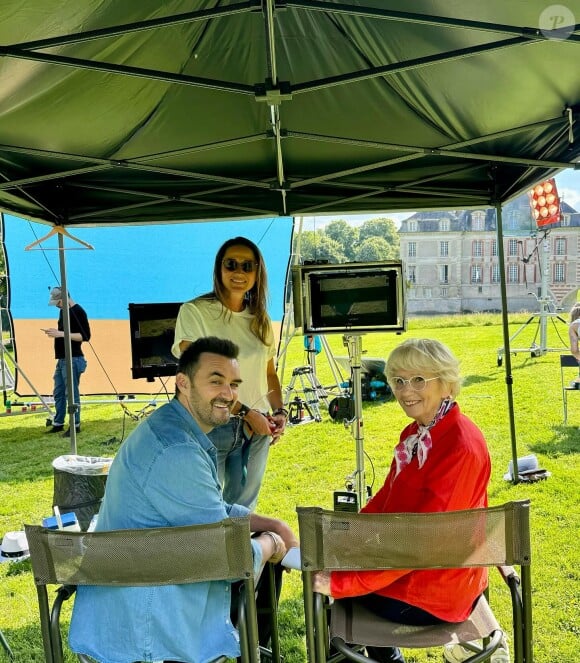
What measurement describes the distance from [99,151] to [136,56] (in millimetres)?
917

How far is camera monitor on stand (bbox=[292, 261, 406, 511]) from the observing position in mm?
3049

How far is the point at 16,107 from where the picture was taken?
240 cm

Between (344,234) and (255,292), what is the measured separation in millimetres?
9922

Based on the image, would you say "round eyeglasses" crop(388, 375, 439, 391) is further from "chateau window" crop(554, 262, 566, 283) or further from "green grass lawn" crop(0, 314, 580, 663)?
"chateau window" crop(554, 262, 566, 283)

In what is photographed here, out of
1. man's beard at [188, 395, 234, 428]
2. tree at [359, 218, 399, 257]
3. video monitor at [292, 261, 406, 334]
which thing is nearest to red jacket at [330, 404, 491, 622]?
man's beard at [188, 395, 234, 428]

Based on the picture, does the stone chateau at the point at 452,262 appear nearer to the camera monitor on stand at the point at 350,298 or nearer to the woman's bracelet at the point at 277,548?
the camera monitor on stand at the point at 350,298

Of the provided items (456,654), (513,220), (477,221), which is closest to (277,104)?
(456,654)

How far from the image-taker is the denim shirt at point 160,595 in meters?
1.37

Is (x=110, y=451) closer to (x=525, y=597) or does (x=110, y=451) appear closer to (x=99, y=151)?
(x=99, y=151)

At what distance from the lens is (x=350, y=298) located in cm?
308

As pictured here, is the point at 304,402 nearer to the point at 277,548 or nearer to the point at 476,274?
the point at 277,548

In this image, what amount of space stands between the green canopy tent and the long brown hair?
0.45 m

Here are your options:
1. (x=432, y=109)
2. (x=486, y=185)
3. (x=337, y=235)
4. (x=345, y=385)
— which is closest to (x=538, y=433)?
(x=345, y=385)

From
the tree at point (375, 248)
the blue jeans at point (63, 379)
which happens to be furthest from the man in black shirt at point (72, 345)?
the tree at point (375, 248)
